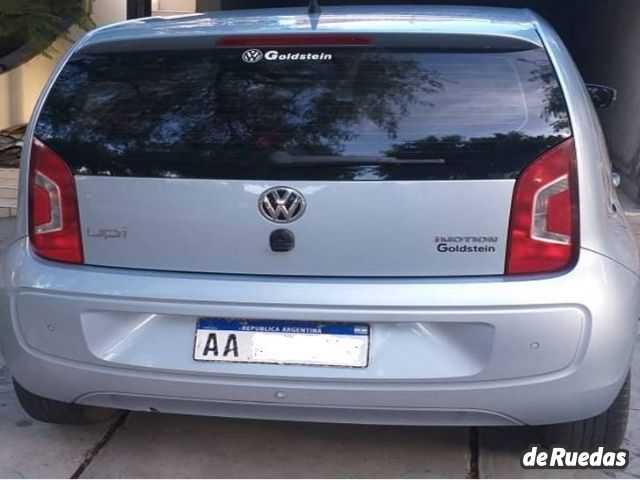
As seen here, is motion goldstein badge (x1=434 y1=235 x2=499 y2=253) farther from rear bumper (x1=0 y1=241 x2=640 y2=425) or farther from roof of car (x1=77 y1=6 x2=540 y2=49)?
roof of car (x1=77 y1=6 x2=540 y2=49)

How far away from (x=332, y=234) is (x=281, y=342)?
15.1 inches

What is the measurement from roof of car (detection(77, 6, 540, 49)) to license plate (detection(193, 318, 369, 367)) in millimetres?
990

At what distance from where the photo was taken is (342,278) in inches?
114

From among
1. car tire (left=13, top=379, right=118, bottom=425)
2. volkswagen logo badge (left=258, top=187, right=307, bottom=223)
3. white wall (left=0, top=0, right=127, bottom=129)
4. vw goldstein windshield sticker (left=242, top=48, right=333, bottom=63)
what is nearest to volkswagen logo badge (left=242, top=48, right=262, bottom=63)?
vw goldstein windshield sticker (left=242, top=48, right=333, bottom=63)

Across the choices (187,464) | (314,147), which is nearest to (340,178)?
(314,147)

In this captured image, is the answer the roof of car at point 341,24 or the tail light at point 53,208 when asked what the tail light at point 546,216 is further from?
the tail light at point 53,208

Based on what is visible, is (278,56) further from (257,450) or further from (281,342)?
(257,450)

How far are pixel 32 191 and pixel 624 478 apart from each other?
92.0 inches

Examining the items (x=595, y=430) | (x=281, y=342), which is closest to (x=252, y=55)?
(x=281, y=342)

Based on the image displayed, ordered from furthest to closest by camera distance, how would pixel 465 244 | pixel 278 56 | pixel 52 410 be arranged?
pixel 52 410, pixel 278 56, pixel 465 244

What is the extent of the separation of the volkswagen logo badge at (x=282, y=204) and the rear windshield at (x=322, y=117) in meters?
0.05

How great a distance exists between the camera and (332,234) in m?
2.87

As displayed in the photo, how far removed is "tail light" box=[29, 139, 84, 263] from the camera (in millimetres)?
3061

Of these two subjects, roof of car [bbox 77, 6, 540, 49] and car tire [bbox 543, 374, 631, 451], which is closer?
roof of car [bbox 77, 6, 540, 49]
